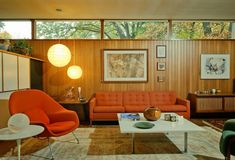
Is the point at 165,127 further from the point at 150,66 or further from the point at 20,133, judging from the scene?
the point at 150,66

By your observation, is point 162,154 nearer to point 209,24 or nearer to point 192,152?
point 192,152

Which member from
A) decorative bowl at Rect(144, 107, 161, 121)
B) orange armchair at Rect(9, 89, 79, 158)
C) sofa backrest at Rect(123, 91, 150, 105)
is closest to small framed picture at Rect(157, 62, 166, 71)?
sofa backrest at Rect(123, 91, 150, 105)

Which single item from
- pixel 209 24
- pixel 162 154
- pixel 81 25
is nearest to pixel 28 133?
pixel 162 154

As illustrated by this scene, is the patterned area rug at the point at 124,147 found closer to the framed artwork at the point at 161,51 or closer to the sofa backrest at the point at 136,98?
the sofa backrest at the point at 136,98

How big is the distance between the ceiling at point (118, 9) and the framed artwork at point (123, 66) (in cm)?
95

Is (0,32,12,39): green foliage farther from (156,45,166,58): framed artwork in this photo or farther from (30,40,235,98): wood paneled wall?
(156,45,166,58): framed artwork

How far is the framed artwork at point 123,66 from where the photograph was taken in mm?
6164

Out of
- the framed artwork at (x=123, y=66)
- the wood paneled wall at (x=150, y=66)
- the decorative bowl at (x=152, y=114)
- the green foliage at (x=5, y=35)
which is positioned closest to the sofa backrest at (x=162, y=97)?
the wood paneled wall at (x=150, y=66)

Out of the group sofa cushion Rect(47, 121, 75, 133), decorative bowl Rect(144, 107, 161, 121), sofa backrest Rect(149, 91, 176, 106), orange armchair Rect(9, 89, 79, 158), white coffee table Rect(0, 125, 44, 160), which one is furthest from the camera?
sofa backrest Rect(149, 91, 176, 106)

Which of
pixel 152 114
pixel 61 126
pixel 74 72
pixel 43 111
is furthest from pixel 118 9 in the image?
pixel 61 126

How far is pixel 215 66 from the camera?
626 cm

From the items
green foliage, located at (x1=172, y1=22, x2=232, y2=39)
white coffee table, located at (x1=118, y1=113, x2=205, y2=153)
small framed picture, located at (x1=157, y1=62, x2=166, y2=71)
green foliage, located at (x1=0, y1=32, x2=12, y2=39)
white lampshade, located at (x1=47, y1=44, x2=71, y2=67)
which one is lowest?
white coffee table, located at (x1=118, y1=113, x2=205, y2=153)

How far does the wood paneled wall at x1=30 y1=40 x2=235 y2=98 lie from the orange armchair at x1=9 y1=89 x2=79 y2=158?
223cm

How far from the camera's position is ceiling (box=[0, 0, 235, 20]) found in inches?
187
